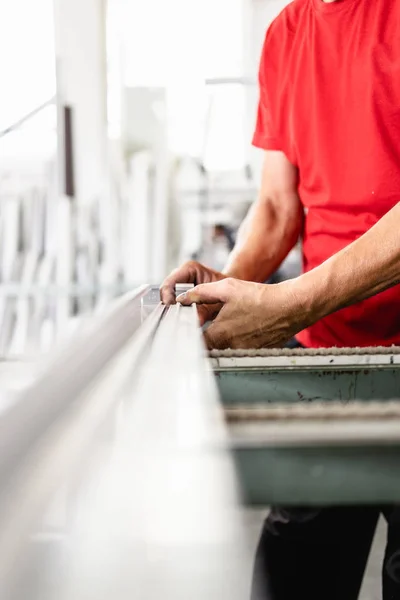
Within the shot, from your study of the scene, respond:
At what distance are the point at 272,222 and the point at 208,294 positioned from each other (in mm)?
453

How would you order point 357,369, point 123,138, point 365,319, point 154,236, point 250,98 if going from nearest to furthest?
point 357,369, point 365,319, point 154,236, point 123,138, point 250,98

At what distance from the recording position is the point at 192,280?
41.4 inches

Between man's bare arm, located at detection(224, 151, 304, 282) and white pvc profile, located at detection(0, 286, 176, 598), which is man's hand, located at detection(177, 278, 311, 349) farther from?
man's bare arm, located at detection(224, 151, 304, 282)

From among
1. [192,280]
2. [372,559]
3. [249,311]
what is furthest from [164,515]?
Result: [372,559]

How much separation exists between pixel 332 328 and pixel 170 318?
394 millimetres

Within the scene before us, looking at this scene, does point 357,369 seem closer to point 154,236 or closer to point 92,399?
point 92,399

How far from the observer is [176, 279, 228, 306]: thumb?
2.69 feet

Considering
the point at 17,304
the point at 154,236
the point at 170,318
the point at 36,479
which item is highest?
the point at 36,479

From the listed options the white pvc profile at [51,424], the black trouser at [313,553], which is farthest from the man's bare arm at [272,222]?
the white pvc profile at [51,424]

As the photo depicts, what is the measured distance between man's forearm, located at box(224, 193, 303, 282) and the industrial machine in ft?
2.12

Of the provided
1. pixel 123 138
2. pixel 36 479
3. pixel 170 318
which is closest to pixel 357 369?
pixel 170 318

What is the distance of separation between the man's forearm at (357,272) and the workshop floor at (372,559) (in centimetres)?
112

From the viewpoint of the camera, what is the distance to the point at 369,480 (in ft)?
1.30

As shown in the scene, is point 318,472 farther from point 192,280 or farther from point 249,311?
point 192,280
